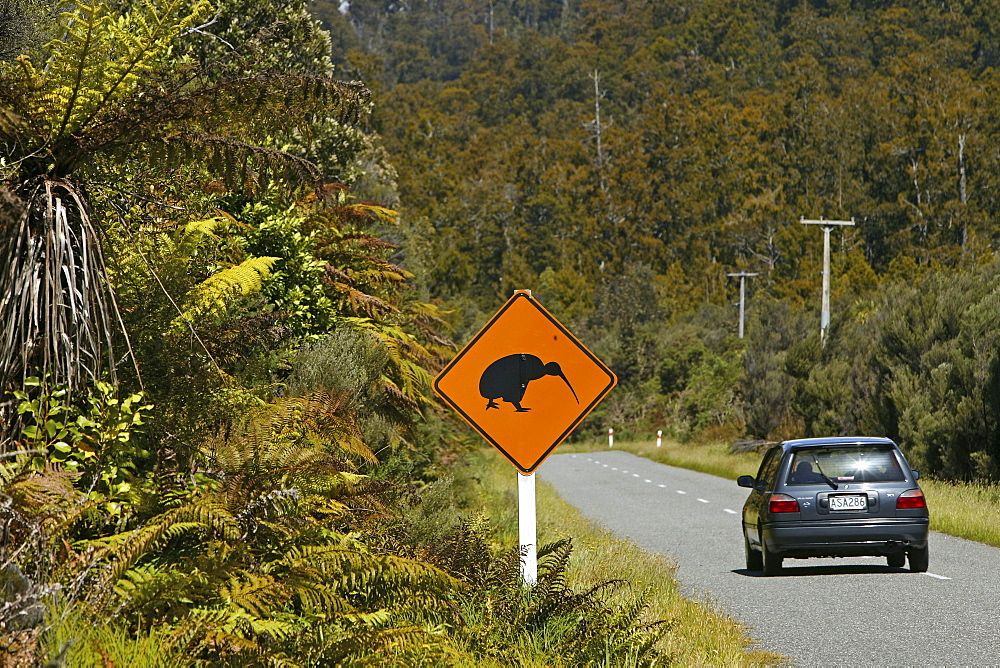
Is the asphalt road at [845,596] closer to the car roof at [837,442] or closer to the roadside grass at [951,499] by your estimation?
the roadside grass at [951,499]

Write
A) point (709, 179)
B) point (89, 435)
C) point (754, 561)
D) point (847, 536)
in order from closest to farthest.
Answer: point (89, 435), point (847, 536), point (754, 561), point (709, 179)

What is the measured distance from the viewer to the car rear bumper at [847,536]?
12844 mm

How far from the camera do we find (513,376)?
8.33m

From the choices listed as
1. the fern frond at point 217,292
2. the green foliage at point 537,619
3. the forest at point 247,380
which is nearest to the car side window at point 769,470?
the forest at point 247,380

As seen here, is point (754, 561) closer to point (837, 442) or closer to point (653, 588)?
point (837, 442)

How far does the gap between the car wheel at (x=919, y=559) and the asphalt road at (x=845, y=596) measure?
94 millimetres

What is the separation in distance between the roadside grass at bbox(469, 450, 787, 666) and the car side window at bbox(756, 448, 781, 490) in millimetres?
1364

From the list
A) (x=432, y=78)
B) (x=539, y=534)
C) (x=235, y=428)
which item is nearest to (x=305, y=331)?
(x=539, y=534)

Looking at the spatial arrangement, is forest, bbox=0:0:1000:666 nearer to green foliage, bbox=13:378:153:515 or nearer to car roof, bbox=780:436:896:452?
green foliage, bbox=13:378:153:515

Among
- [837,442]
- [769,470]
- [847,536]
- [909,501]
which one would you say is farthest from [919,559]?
[769,470]

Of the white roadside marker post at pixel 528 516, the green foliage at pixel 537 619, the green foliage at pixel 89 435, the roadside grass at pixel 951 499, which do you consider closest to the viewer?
the green foliage at pixel 89 435

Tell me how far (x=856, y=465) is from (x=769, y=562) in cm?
128

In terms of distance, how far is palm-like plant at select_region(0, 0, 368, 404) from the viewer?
660 centimetres

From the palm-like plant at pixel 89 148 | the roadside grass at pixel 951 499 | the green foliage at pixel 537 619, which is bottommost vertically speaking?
the roadside grass at pixel 951 499
